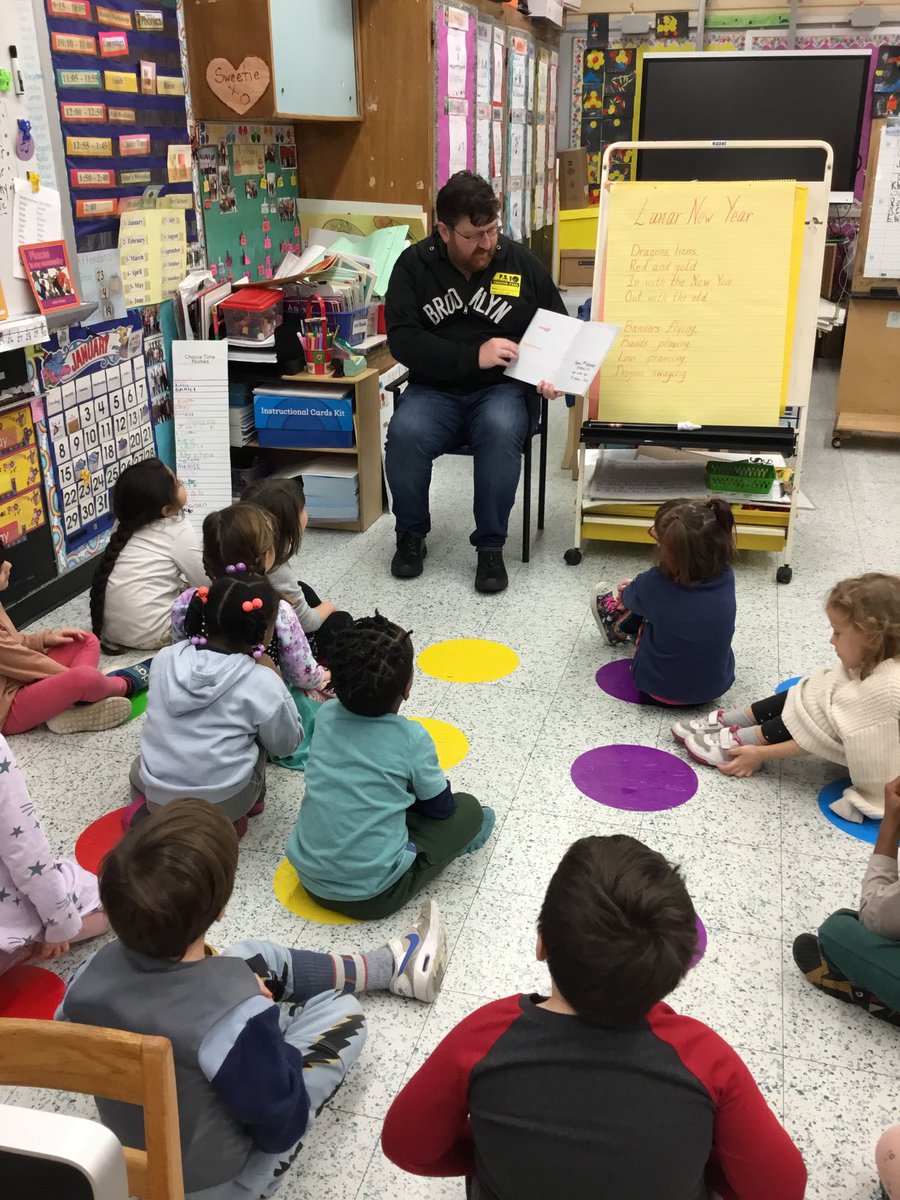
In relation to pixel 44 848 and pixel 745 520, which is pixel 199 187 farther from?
pixel 44 848

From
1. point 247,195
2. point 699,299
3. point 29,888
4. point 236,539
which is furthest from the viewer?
point 247,195

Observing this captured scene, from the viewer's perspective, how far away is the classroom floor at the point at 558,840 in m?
1.49

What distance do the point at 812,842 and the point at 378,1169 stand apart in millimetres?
1106

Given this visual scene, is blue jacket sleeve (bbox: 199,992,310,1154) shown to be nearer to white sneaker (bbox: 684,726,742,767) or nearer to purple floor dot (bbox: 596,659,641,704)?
white sneaker (bbox: 684,726,742,767)

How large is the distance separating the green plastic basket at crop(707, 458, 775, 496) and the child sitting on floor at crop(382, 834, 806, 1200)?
256 centimetres

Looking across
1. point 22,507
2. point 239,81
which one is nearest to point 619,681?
point 22,507

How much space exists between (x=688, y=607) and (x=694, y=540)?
0.17 meters

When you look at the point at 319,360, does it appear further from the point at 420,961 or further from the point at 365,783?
the point at 420,961

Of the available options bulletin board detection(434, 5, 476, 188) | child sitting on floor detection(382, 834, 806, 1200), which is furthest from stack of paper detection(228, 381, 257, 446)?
child sitting on floor detection(382, 834, 806, 1200)

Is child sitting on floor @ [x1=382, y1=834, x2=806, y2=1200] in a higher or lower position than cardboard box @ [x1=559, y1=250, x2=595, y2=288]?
lower

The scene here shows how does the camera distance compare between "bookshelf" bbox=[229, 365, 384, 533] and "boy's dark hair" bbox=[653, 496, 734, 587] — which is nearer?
"boy's dark hair" bbox=[653, 496, 734, 587]

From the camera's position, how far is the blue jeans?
3281 millimetres

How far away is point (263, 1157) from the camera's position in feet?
4.23

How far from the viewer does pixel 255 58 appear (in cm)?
352
